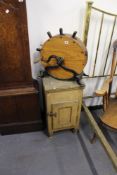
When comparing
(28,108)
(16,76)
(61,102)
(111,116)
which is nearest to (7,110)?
(28,108)

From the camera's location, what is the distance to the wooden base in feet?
4.75

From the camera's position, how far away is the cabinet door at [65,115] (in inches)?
62.4

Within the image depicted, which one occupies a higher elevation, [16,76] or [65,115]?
[16,76]

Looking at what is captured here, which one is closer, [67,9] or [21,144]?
[67,9]

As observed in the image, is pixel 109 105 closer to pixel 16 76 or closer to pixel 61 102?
pixel 61 102

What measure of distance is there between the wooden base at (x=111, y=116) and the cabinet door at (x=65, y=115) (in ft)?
0.95

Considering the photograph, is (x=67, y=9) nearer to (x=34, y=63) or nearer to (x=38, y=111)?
(x=34, y=63)

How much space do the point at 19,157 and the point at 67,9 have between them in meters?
1.44

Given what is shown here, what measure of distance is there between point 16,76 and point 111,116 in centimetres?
92

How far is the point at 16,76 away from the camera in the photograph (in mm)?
1506

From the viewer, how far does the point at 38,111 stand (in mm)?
1751

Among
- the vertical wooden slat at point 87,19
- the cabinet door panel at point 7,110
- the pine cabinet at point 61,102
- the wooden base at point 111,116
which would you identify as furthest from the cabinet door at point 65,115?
the vertical wooden slat at point 87,19

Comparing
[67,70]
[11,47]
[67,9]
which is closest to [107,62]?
[67,70]

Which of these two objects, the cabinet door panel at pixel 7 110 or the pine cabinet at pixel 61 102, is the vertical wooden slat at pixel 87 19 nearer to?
the pine cabinet at pixel 61 102
